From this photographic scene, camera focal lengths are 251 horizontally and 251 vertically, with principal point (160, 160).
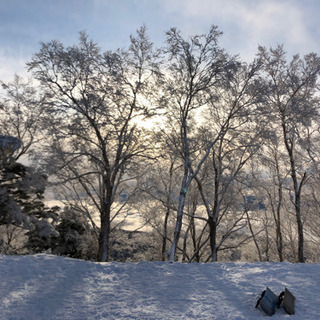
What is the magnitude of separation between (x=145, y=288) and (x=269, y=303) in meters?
2.58

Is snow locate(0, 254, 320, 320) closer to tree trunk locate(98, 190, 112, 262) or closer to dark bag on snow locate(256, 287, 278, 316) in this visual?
dark bag on snow locate(256, 287, 278, 316)

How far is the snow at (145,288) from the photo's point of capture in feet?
14.8

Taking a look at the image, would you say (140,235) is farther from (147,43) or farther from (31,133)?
(147,43)

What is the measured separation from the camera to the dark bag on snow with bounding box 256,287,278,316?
179 inches

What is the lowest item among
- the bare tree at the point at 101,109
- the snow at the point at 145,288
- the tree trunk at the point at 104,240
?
the snow at the point at 145,288

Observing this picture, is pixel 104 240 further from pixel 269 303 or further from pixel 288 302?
pixel 288 302

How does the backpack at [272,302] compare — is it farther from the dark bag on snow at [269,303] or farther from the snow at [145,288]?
the snow at [145,288]

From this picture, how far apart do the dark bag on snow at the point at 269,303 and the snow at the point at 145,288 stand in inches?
4.2

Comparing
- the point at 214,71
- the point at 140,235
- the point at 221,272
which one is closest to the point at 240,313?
the point at 221,272

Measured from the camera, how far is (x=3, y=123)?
52.3 ft

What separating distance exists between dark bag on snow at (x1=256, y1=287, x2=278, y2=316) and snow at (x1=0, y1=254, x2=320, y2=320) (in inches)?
4.2

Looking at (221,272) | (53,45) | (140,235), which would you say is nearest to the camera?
(221,272)

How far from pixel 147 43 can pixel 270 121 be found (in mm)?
7235

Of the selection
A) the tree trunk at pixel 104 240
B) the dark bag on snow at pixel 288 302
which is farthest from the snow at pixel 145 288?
the tree trunk at pixel 104 240
